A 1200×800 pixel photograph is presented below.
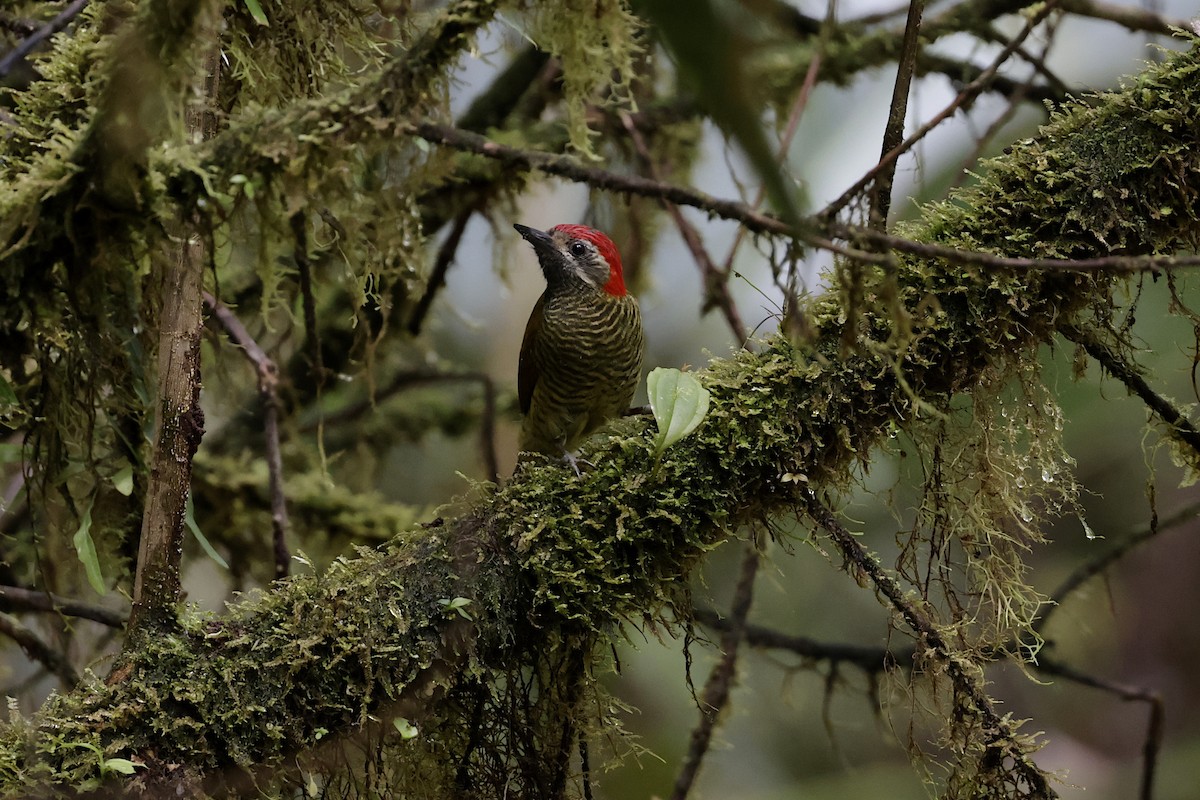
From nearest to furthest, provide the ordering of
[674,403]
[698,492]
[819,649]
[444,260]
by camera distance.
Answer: [674,403], [698,492], [819,649], [444,260]

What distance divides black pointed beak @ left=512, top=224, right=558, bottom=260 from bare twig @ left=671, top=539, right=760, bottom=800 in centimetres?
115

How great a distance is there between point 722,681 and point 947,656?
966 mm

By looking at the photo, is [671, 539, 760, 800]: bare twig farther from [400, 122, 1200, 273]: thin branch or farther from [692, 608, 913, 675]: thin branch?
[400, 122, 1200, 273]: thin branch

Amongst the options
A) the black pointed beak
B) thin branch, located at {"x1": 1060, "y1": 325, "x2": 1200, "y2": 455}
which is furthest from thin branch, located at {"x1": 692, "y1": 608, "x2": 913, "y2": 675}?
the black pointed beak

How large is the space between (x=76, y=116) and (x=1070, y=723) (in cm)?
656

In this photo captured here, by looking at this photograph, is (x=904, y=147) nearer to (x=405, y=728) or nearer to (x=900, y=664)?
(x=405, y=728)

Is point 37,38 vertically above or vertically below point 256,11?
below

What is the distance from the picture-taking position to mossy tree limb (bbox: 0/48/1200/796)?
1.65 meters

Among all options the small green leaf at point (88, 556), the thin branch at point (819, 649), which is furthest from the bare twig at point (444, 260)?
the small green leaf at point (88, 556)

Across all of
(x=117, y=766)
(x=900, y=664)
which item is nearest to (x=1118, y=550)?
(x=900, y=664)

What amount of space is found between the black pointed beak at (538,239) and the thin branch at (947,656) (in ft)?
4.97

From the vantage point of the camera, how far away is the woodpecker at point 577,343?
295 centimetres

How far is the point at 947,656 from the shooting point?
5.82ft

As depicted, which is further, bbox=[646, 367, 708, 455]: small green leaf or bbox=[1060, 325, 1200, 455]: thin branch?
Result: bbox=[1060, 325, 1200, 455]: thin branch
